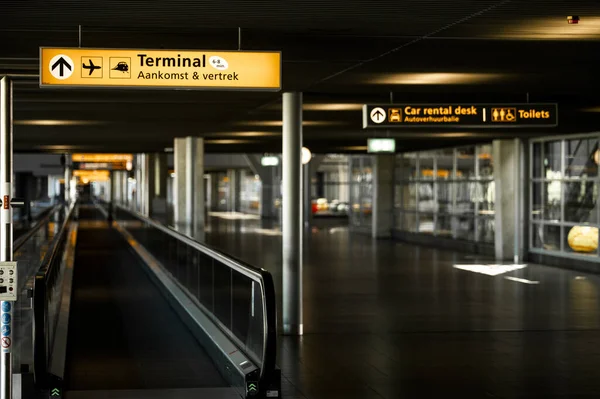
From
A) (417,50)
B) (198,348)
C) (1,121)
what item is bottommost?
(198,348)

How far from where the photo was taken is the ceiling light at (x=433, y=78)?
496 inches

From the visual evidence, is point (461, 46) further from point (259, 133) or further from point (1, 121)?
point (259, 133)

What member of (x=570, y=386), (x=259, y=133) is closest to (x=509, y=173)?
(x=259, y=133)

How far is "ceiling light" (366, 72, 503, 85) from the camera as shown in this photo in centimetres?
1261

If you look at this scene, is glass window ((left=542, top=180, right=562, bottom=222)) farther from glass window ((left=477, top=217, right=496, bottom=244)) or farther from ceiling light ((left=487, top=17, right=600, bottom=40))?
ceiling light ((left=487, top=17, right=600, bottom=40))

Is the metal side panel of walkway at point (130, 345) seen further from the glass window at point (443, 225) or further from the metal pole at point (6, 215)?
the glass window at point (443, 225)

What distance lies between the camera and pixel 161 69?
8820 mm

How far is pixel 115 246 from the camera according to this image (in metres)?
32.8

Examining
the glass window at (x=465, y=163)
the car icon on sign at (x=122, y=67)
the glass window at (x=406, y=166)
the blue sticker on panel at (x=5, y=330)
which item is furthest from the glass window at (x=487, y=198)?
the blue sticker on panel at (x=5, y=330)

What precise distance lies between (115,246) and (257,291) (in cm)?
2426

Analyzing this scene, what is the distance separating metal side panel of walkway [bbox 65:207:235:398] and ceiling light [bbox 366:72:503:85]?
434 cm

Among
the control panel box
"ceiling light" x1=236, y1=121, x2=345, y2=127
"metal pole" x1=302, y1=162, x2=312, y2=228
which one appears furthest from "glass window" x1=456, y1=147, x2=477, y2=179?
the control panel box

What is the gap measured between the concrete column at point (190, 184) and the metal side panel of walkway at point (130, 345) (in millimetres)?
5971

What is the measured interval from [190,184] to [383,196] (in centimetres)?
1079
